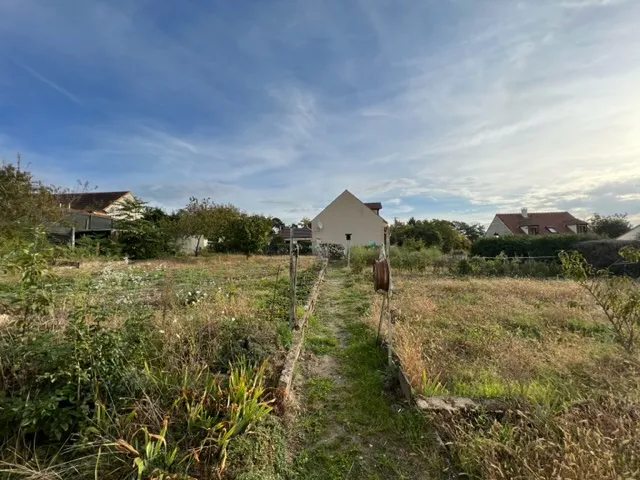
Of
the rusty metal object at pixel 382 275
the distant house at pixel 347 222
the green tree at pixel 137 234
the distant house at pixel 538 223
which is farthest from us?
the distant house at pixel 538 223

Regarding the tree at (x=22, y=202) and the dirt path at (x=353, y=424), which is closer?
the dirt path at (x=353, y=424)

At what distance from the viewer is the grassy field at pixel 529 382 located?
220 cm

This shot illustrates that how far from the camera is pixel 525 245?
70.2 feet

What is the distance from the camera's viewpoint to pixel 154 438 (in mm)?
2305

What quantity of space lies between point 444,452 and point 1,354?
3.78 meters

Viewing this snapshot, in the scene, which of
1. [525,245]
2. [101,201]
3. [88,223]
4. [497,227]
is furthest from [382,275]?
[497,227]

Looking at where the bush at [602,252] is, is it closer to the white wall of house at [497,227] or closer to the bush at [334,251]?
the bush at [334,251]

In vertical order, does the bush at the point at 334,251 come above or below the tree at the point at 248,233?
below

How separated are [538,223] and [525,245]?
1960cm

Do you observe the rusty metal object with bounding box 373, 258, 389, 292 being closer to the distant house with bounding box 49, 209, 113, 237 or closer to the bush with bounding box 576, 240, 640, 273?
the bush with bounding box 576, 240, 640, 273

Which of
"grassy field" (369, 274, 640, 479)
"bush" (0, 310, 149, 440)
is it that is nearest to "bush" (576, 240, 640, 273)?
"grassy field" (369, 274, 640, 479)

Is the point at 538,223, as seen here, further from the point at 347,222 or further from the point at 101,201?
the point at 101,201

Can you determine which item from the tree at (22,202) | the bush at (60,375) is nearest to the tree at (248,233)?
the tree at (22,202)

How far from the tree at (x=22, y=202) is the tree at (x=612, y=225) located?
46552mm
